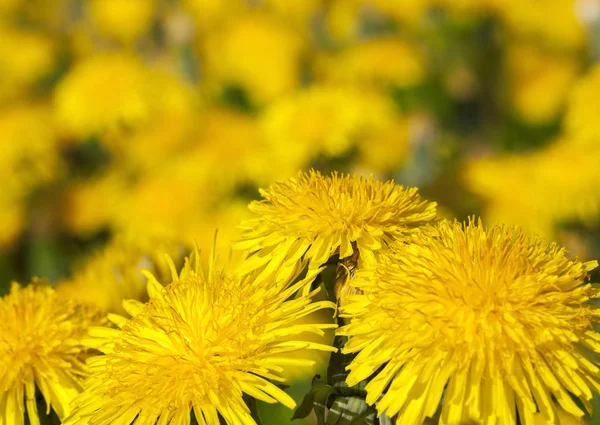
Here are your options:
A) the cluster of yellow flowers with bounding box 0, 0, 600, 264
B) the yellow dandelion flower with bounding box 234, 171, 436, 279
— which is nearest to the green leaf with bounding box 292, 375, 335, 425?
the yellow dandelion flower with bounding box 234, 171, 436, 279

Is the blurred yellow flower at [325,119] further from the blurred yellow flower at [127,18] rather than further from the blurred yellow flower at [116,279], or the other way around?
the blurred yellow flower at [127,18]

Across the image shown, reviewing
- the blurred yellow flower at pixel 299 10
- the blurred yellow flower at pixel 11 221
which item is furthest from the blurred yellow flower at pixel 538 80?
the blurred yellow flower at pixel 11 221

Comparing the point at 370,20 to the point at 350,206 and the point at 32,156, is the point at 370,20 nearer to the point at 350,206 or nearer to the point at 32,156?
the point at 32,156

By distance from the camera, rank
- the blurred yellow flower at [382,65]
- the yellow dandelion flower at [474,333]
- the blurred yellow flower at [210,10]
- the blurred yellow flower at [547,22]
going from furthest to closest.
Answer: the blurred yellow flower at [210,10], the blurred yellow flower at [547,22], the blurred yellow flower at [382,65], the yellow dandelion flower at [474,333]

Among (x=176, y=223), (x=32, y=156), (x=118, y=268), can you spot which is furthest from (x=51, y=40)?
(x=118, y=268)

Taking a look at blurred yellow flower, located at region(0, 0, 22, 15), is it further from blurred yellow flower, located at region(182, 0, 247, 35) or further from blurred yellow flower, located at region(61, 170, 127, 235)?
blurred yellow flower, located at region(61, 170, 127, 235)
